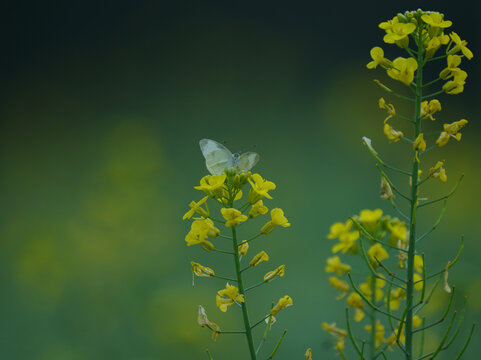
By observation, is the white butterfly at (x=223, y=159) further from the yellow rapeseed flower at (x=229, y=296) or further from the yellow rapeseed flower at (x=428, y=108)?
the yellow rapeseed flower at (x=428, y=108)

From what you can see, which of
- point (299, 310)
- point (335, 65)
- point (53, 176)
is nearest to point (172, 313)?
point (299, 310)

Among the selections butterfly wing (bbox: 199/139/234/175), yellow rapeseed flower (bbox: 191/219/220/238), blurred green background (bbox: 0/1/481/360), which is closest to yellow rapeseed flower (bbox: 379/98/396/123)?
butterfly wing (bbox: 199/139/234/175)

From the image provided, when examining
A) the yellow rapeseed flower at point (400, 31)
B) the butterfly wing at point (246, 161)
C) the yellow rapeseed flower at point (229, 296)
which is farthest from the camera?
the butterfly wing at point (246, 161)

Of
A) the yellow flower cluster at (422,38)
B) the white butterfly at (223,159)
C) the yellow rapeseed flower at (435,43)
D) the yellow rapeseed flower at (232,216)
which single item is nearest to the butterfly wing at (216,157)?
the white butterfly at (223,159)

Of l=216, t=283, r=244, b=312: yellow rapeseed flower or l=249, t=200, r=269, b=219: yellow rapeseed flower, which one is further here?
l=249, t=200, r=269, b=219: yellow rapeseed flower

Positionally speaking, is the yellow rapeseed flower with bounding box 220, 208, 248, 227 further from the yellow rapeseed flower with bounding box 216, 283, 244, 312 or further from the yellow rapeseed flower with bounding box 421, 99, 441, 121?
the yellow rapeseed flower with bounding box 421, 99, 441, 121
